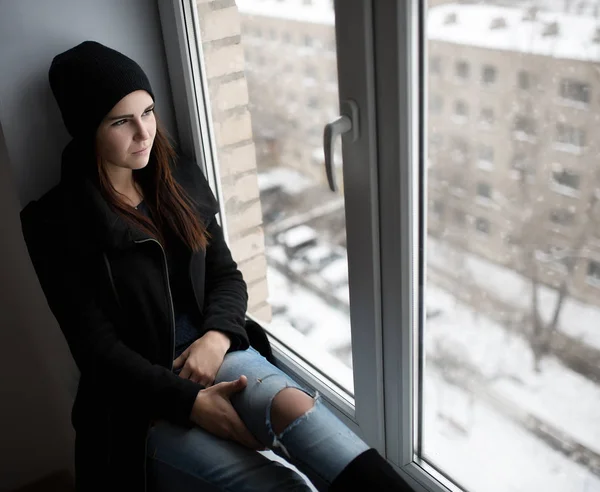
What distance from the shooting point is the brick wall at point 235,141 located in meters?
1.39

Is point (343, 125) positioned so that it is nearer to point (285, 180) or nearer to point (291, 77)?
point (291, 77)

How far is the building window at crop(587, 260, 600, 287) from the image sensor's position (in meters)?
0.91

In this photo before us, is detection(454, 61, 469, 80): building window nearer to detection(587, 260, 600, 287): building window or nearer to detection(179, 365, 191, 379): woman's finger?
detection(587, 260, 600, 287): building window

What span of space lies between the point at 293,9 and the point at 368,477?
790 millimetres

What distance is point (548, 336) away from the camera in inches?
40.2

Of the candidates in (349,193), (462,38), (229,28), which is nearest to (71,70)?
(229,28)

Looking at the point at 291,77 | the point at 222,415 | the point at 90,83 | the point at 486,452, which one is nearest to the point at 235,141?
the point at 291,77

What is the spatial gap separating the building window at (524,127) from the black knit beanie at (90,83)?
0.66 m

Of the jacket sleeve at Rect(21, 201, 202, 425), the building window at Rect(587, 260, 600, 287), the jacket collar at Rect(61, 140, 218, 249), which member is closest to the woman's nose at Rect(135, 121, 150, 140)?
the jacket collar at Rect(61, 140, 218, 249)

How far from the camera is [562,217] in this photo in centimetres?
92

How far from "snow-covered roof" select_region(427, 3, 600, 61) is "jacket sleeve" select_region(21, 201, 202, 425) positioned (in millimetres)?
736

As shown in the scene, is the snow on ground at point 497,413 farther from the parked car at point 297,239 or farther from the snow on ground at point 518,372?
the parked car at point 297,239

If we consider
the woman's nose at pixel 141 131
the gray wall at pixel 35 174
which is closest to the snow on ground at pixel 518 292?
the woman's nose at pixel 141 131

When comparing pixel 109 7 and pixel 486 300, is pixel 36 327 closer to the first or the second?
pixel 109 7
